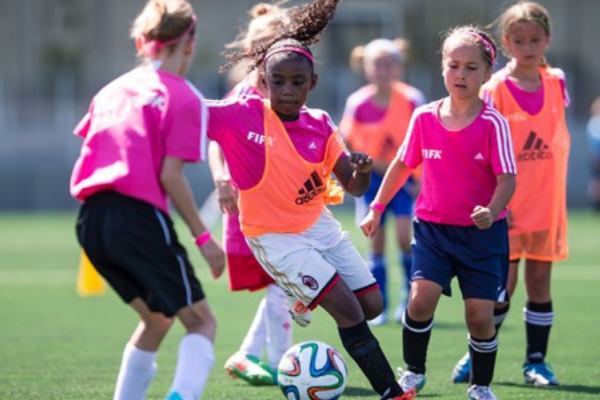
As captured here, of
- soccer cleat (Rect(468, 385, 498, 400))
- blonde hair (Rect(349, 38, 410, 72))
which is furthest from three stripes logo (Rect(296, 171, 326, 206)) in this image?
blonde hair (Rect(349, 38, 410, 72))

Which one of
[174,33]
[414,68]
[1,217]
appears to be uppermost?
[174,33]

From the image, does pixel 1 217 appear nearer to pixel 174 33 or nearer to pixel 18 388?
pixel 18 388

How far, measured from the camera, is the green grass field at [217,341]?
637 cm

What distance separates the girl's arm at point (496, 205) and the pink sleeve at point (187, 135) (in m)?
1.44

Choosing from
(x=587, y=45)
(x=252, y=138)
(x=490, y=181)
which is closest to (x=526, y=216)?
(x=490, y=181)

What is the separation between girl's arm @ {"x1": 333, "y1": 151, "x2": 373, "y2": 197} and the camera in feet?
18.1

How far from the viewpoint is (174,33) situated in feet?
16.4

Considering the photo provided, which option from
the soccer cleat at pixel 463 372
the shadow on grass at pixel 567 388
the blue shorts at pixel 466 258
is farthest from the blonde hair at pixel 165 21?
the shadow on grass at pixel 567 388

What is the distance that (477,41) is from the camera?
588 cm

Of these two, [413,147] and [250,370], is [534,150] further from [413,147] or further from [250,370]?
[250,370]

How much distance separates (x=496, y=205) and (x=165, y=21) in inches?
72.7

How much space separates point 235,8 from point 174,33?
24340 mm

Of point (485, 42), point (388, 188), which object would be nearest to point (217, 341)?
point (388, 188)

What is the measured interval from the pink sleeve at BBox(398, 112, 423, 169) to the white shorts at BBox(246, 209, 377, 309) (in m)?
0.54
